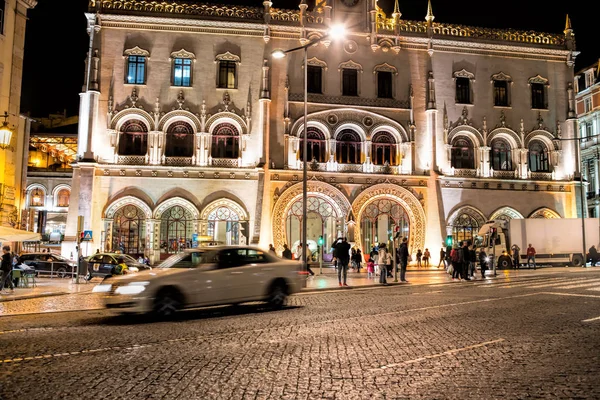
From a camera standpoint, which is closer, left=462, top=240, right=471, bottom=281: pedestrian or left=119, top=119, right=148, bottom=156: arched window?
left=462, top=240, right=471, bottom=281: pedestrian

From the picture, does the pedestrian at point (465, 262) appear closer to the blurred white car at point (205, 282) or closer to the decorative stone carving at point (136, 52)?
the blurred white car at point (205, 282)

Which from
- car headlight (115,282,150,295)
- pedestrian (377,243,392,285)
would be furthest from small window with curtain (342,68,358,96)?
car headlight (115,282,150,295)

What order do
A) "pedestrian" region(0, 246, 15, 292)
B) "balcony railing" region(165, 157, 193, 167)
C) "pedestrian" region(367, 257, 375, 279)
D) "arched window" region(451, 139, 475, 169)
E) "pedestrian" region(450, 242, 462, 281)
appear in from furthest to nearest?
"arched window" region(451, 139, 475, 169) → "balcony railing" region(165, 157, 193, 167) → "pedestrian" region(367, 257, 375, 279) → "pedestrian" region(450, 242, 462, 281) → "pedestrian" region(0, 246, 15, 292)

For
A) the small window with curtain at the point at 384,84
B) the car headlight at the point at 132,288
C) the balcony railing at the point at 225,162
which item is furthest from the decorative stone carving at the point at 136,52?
the car headlight at the point at 132,288

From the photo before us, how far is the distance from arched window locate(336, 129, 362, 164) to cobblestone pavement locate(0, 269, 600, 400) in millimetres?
24876

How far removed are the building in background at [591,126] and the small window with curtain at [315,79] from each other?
31.5 m

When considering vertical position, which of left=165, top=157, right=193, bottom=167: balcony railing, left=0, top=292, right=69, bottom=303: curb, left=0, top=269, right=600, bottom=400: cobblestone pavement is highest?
left=165, top=157, right=193, bottom=167: balcony railing

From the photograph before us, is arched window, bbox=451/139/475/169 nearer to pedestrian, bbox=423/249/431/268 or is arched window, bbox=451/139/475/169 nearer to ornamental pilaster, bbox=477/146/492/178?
ornamental pilaster, bbox=477/146/492/178

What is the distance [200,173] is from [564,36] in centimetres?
3046

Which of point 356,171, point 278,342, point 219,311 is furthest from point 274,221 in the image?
Answer: point 278,342

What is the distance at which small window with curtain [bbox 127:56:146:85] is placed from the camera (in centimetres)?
3619

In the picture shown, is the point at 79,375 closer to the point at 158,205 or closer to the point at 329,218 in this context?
the point at 158,205

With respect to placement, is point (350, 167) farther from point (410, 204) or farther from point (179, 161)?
point (179, 161)

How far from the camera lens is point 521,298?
1538 cm
